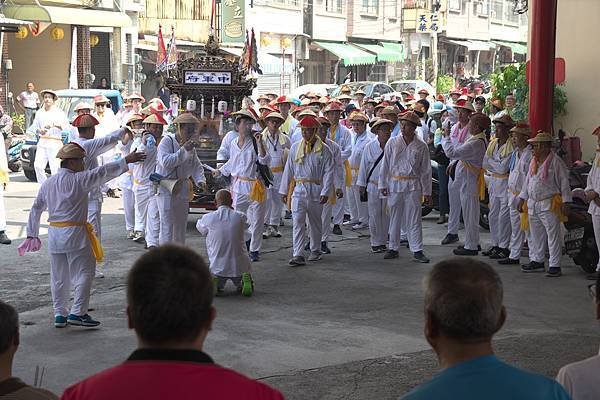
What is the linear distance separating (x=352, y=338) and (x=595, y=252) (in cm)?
426

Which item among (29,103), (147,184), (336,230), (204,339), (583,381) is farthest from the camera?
(29,103)

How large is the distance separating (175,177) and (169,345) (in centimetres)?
978

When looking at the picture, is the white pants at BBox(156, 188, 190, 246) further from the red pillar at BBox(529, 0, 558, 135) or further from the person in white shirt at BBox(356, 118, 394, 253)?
the red pillar at BBox(529, 0, 558, 135)

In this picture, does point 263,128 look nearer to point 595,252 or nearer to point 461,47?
point 595,252

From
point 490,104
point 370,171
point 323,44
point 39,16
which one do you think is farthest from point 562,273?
point 323,44

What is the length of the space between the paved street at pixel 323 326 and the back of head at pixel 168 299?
4368mm

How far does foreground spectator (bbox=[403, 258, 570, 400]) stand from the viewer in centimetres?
329

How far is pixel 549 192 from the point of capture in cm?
1234

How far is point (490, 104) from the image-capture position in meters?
19.0

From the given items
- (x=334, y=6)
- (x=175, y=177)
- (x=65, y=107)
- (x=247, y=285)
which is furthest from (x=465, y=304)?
(x=334, y=6)

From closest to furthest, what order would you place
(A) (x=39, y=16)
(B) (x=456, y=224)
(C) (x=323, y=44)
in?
(B) (x=456, y=224) → (A) (x=39, y=16) → (C) (x=323, y=44)

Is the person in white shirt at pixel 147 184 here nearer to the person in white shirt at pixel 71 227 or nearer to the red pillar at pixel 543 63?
the person in white shirt at pixel 71 227

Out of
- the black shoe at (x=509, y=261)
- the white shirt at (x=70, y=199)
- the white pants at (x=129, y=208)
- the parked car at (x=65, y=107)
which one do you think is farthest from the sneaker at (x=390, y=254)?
the parked car at (x=65, y=107)

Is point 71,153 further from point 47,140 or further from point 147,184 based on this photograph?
point 47,140
